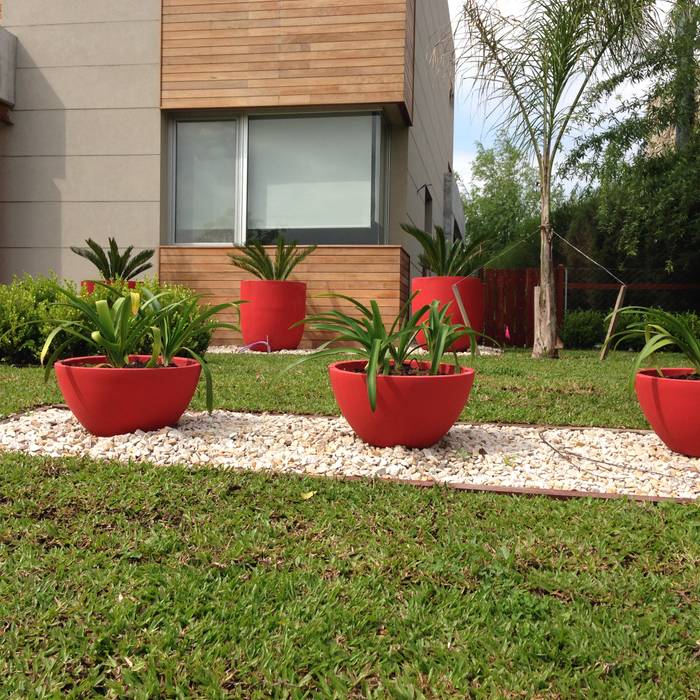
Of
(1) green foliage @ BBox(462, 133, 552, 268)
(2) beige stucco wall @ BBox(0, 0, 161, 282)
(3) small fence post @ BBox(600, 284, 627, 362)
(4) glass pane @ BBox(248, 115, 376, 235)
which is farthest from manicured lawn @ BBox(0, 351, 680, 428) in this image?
(1) green foliage @ BBox(462, 133, 552, 268)

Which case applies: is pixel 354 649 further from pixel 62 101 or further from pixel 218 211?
pixel 62 101

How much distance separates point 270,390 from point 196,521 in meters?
2.64

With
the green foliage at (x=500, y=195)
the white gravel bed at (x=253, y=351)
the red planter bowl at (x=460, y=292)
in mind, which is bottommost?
the white gravel bed at (x=253, y=351)

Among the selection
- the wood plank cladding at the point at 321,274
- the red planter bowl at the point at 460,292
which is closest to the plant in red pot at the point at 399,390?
the red planter bowl at the point at 460,292

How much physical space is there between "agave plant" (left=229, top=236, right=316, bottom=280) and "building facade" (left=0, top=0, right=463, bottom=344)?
562 millimetres

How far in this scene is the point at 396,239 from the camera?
10.5 meters

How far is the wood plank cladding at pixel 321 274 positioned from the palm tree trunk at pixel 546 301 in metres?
2.04

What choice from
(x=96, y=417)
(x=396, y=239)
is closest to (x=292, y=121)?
(x=396, y=239)

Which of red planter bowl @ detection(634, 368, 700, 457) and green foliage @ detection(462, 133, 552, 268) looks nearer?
red planter bowl @ detection(634, 368, 700, 457)

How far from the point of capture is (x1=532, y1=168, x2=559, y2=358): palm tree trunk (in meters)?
8.09

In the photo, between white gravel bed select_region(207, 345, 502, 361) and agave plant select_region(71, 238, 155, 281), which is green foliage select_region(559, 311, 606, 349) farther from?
agave plant select_region(71, 238, 155, 281)

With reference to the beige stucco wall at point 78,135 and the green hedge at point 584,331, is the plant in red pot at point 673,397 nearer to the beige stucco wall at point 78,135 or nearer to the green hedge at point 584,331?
the green hedge at point 584,331

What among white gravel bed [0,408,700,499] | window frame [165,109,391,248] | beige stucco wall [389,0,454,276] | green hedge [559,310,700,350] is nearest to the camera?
white gravel bed [0,408,700,499]

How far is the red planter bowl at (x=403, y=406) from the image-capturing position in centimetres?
315
